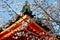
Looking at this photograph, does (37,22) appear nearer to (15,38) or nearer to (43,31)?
(43,31)

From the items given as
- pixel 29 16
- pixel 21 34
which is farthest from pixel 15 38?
pixel 29 16

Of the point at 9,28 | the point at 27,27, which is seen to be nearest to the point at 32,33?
the point at 27,27

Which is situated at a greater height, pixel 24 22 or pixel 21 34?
pixel 24 22

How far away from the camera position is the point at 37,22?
11.4m

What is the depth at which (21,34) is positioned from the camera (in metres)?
11.7

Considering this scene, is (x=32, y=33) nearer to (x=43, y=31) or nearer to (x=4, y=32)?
(x=43, y=31)

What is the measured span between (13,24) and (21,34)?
30.0 inches

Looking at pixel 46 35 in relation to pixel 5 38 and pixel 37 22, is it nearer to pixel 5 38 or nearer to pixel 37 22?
pixel 37 22

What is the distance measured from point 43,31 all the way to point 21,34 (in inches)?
42.5

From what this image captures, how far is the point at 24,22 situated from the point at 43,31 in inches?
45.0

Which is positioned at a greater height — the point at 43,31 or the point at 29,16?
the point at 29,16

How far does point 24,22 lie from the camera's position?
36.5 ft

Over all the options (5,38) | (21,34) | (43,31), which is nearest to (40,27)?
(43,31)

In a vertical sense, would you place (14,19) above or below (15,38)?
above
